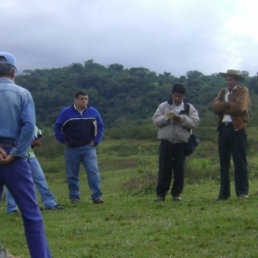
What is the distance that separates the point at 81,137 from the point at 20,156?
17.1 feet

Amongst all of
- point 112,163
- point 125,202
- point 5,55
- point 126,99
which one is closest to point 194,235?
point 5,55

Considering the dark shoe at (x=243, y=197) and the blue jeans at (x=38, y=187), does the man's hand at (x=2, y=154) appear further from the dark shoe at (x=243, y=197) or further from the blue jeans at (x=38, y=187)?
the dark shoe at (x=243, y=197)

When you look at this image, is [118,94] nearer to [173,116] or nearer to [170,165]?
[170,165]

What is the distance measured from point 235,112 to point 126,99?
204 ft

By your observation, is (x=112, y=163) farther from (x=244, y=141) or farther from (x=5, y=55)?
(x=5, y=55)

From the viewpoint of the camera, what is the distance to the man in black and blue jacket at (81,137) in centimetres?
1054

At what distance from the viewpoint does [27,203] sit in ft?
17.5

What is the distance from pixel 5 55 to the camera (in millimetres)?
5539

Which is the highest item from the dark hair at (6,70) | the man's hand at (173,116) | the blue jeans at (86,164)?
the dark hair at (6,70)

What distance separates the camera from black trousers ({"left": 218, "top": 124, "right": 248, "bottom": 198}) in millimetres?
9570

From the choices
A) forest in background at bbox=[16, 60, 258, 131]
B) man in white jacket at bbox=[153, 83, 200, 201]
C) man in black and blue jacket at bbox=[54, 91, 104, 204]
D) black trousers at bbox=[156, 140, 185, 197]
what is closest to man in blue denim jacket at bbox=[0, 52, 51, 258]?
man in white jacket at bbox=[153, 83, 200, 201]

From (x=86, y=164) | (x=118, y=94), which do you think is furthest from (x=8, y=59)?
(x=118, y=94)

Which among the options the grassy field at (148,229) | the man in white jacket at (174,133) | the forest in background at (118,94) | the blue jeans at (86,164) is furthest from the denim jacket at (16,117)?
the forest in background at (118,94)

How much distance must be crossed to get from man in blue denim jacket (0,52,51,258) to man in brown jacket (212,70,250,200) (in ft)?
15.4
